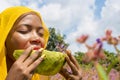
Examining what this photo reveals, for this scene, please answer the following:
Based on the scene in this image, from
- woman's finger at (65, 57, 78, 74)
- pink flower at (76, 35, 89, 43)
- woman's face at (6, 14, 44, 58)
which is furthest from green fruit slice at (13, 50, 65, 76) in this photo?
pink flower at (76, 35, 89, 43)

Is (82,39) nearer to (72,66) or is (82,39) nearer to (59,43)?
(72,66)

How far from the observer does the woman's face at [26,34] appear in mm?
1902

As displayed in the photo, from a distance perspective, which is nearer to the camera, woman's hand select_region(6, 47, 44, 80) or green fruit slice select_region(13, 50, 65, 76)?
woman's hand select_region(6, 47, 44, 80)

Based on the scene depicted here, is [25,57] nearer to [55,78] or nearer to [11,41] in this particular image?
[11,41]

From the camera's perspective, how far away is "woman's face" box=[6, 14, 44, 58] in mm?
1902

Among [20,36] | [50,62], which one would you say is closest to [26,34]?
[20,36]

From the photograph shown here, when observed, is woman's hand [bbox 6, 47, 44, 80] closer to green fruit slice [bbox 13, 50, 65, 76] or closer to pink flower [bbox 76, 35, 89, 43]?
green fruit slice [bbox 13, 50, 65, 76]

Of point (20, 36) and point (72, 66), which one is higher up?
point (20, 36)

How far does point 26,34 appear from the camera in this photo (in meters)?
1.94

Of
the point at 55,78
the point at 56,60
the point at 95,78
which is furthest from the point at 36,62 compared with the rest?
the point at 55,78

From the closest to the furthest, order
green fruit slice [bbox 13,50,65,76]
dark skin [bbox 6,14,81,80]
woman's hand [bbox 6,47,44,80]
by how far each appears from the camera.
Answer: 1. woman's hand [bbox 6,47,44,80]
2. green fruit slice [bbox 13,50,65,76]
3. dark skin [bbox 6,14,81,80]

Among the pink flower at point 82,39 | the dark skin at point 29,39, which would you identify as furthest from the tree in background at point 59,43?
the pink flower at point 82,39

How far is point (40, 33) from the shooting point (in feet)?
6.63

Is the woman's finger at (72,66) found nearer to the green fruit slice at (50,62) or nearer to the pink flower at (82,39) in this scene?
the green fruit slice at (50,62)
